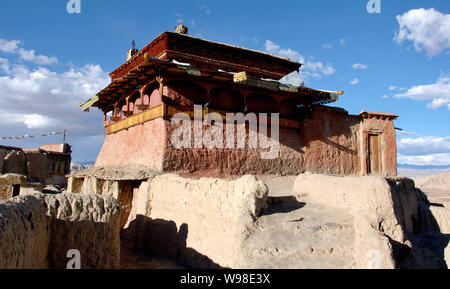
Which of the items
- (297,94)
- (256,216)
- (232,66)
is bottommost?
(256,216)

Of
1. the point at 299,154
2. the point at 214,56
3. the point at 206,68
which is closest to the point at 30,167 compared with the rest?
Answer: the point at 214,56

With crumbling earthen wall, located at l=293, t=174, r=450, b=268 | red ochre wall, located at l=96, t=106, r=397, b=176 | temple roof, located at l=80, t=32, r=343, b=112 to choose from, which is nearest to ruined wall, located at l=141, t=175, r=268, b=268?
crumbling earthen wall, located at l=293, t=174, r=450, b=268

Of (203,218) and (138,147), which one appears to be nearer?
(203,218)

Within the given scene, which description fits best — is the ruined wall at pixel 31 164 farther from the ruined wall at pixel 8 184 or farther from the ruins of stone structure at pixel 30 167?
the ruined wall at pixel 8 184

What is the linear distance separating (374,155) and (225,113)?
861 centimetres

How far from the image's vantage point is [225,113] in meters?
12.8

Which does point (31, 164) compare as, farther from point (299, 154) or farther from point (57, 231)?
point (57, 231)

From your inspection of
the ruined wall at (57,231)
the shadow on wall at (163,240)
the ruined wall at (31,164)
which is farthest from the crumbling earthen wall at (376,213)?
the ruined wall at (31,164)

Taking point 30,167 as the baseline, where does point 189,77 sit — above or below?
above

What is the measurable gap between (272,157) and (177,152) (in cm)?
425

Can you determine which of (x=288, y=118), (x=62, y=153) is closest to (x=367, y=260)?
(x=288, y=118)

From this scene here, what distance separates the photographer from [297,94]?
1461 centimetres

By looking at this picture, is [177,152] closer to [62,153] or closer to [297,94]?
[297,94]

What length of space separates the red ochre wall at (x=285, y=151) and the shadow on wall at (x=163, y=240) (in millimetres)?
2155
